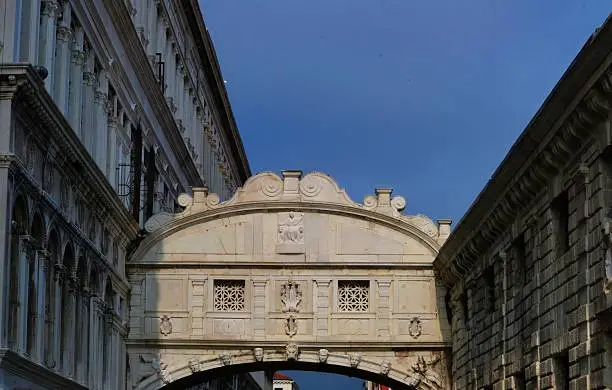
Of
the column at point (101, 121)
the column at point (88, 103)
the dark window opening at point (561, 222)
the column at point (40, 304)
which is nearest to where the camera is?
the dark window opening at point (561, 222)

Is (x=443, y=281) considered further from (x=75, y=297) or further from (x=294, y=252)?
(x=75, y=297)

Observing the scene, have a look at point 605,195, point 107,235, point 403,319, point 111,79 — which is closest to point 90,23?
point 111,79

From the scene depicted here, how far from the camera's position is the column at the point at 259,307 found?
3294 cm

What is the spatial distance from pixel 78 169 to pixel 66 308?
275 cm

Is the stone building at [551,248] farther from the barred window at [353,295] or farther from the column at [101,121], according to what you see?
the column at [101,121]

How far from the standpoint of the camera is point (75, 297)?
26906 mm

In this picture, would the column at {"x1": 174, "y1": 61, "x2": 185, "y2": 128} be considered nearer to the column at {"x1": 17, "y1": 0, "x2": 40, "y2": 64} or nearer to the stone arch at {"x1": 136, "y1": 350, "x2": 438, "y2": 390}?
the stone arch at {"x1": 136, "y1": 350, "x2": 438, "y2": 390}

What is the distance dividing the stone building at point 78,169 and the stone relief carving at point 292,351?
399 cm

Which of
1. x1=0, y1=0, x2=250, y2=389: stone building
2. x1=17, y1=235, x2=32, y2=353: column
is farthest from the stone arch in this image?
x1=17, y1=235, x2=32, y2=353: column

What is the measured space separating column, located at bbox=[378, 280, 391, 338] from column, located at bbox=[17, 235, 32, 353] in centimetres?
1251

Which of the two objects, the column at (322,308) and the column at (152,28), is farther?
the column at (152,28)

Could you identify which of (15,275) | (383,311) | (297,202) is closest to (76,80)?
(15,275)

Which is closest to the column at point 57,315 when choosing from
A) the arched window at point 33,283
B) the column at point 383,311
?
the arched window at point 33,283

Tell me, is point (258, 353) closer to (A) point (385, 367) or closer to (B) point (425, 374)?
(A) point (385, 367)
